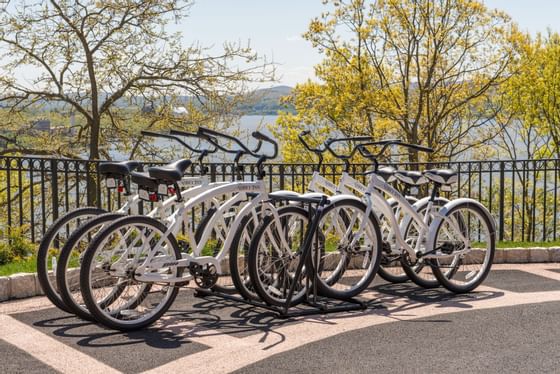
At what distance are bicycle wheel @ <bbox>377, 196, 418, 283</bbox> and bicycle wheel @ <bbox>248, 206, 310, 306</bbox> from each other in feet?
2.89

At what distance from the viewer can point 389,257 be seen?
713 centimetres

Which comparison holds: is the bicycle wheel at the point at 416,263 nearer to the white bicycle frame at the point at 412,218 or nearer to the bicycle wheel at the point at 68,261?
the white bicycle frame at the point at 412,218

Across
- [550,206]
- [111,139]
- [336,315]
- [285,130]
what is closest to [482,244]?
[336,315]

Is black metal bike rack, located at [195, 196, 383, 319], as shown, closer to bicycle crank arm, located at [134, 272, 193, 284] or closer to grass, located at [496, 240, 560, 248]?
bicycle crank arm, located at [134, 272, 193, 284]

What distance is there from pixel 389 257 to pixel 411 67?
19037mm

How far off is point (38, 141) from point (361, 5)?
11.3 metres

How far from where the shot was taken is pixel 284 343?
542cm

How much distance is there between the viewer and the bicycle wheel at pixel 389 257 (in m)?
7.12

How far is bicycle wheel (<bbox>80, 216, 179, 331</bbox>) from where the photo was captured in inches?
217

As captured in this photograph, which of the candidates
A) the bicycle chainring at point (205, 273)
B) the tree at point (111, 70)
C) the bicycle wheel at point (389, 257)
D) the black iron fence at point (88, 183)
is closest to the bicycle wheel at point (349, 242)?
the bicycle wheel at point (389, 257)

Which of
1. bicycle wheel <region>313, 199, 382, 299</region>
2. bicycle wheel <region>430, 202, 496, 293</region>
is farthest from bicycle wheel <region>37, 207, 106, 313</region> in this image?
bicycle wheel <region>430, 202, 496, 293</region>

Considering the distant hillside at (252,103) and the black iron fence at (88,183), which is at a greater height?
the distant hillside at (252,103)

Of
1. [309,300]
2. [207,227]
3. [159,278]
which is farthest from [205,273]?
[309,300]

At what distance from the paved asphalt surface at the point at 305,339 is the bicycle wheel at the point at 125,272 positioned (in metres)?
0.16
